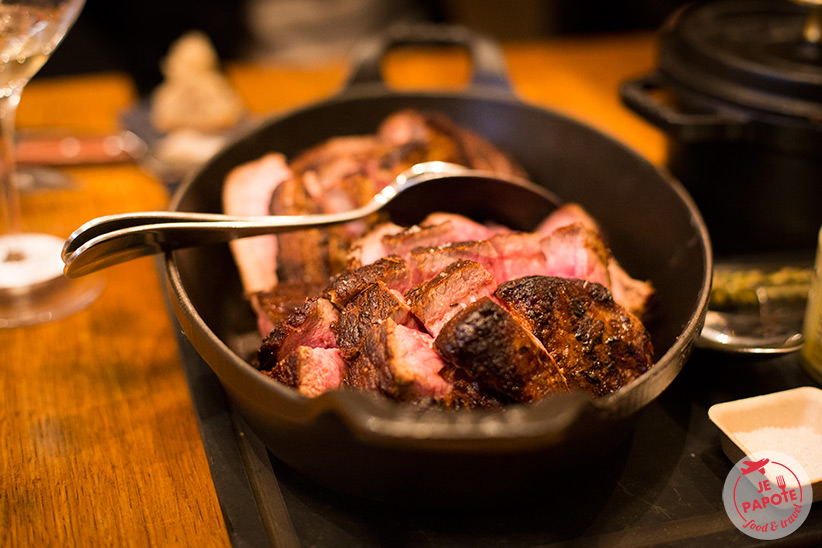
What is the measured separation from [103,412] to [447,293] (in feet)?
2.52

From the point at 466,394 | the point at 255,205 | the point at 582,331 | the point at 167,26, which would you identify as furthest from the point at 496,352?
the point at 167,26

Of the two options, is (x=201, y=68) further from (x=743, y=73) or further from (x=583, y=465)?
(x=583, y=465)

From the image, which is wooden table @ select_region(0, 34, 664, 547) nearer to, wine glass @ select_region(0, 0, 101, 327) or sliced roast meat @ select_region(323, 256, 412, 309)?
wine glass @ select_region(0, 0, 101, 327)

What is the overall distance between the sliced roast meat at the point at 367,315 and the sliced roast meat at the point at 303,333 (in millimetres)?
22

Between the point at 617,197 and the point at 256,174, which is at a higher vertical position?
the point at 617,197

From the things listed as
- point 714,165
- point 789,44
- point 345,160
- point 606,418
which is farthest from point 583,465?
point 789,44

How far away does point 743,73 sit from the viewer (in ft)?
5.47

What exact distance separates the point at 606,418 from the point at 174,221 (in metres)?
0.83

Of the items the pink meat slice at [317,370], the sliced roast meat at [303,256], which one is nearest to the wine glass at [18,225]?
the sliced roast meat at [303,256]

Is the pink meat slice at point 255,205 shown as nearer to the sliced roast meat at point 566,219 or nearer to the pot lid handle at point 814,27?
the sliced roast meat at point 566,219

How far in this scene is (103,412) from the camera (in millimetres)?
1356

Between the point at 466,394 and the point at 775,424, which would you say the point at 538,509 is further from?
the point at 775,424

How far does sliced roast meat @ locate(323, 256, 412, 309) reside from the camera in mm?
1153

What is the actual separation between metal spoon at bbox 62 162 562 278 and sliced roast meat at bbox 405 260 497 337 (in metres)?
0.38
